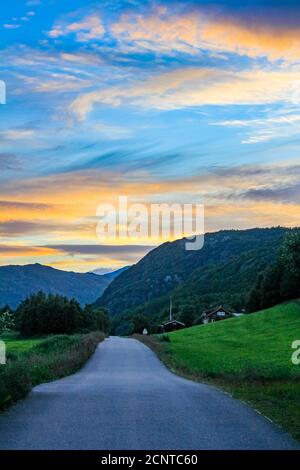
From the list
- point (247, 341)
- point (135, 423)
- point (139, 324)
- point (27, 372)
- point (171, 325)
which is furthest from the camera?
point (171, 325)

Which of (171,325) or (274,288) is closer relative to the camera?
(274,288)

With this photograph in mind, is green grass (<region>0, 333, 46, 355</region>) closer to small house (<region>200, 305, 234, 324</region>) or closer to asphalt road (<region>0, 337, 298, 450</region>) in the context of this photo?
asphalt road (<region>0, 337, 298, 450</region>)

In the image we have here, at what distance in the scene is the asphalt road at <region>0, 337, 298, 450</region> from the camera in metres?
10.7

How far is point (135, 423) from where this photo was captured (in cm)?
1285

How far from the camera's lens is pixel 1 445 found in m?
10.4

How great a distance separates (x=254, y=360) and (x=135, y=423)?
3348 centimetres

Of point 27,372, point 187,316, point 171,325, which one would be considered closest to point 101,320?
point 171,325

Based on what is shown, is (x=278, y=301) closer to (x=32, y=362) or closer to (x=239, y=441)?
(x=32, y=362)

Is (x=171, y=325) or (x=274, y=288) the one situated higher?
(x=274, y=288)

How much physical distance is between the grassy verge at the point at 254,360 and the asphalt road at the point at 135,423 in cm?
81

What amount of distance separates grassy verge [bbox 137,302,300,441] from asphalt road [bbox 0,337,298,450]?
0.81m

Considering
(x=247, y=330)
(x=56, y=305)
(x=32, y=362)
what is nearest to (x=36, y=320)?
(x=56, y=305)

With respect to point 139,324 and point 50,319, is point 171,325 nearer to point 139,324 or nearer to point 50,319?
point 139,324
